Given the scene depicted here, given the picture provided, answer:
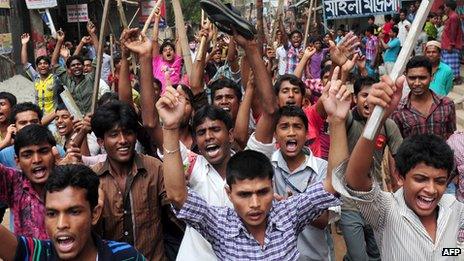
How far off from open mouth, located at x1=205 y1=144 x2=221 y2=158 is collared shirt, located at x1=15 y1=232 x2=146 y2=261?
3.02ft

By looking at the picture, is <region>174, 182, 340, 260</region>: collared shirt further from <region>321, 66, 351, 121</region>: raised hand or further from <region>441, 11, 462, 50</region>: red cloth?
<region>441, 11, 462, 50</region>: red cloth

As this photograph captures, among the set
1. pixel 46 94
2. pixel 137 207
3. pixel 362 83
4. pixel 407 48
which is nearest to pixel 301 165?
pixel 137 207

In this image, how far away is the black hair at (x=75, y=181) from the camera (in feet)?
7.36

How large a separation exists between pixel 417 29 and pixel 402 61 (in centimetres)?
13

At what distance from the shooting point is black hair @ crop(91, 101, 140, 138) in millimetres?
3039

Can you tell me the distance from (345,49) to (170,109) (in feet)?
5.20

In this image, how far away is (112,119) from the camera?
9.97 ft

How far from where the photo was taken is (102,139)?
3.11m

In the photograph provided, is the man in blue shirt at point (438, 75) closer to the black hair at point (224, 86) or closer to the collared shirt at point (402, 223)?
the black hair at point (224, 86)

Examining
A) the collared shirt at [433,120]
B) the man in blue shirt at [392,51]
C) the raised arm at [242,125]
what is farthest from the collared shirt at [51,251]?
the man in blue shirt at [392,51]

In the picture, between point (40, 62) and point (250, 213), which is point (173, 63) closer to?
point (40, 62)

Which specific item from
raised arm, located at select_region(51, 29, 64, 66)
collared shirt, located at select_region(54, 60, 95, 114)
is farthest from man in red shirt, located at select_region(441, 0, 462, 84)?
raised arm, located at select_region(51, 29, 64, 66)

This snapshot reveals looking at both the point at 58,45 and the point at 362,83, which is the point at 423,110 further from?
the point at 58,45

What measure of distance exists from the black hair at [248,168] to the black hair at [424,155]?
0.56 m
